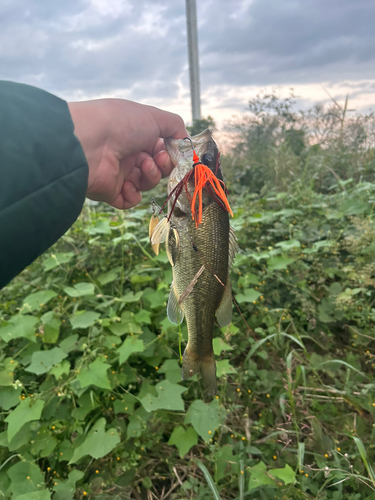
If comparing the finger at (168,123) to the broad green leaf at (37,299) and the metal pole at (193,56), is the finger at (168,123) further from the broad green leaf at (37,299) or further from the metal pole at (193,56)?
the metal pole at (193,56)

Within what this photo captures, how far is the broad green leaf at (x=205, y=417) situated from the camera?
2.11 metres

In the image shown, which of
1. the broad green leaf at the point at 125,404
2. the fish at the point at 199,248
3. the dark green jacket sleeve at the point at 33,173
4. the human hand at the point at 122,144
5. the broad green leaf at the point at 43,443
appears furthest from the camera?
the broad green leaf at the point at 125,404

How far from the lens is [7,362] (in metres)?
2.55

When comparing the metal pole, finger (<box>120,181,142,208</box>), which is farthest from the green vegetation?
the metal pole

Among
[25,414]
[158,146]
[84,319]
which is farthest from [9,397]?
[158,146]

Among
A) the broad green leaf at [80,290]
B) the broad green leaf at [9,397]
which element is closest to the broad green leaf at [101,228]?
the broad green leaf at [80,290]

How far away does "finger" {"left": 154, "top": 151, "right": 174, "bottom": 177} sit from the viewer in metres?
2.11

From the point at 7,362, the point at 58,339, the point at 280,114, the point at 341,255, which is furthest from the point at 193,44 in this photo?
the point at 7,362

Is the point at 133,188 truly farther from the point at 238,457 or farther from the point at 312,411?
the point at 312,411

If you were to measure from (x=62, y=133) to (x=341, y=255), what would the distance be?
132 inches

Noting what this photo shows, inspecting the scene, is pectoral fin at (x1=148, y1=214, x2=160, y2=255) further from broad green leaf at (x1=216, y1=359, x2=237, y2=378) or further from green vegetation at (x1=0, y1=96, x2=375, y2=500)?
broad green leaf at (x1=216, y1=359, x2=237, y2=378)

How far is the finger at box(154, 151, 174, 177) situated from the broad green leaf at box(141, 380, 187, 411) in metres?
1.47

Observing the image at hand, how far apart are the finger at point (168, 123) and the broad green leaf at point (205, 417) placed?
182 centimetres

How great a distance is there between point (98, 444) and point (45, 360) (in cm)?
72
